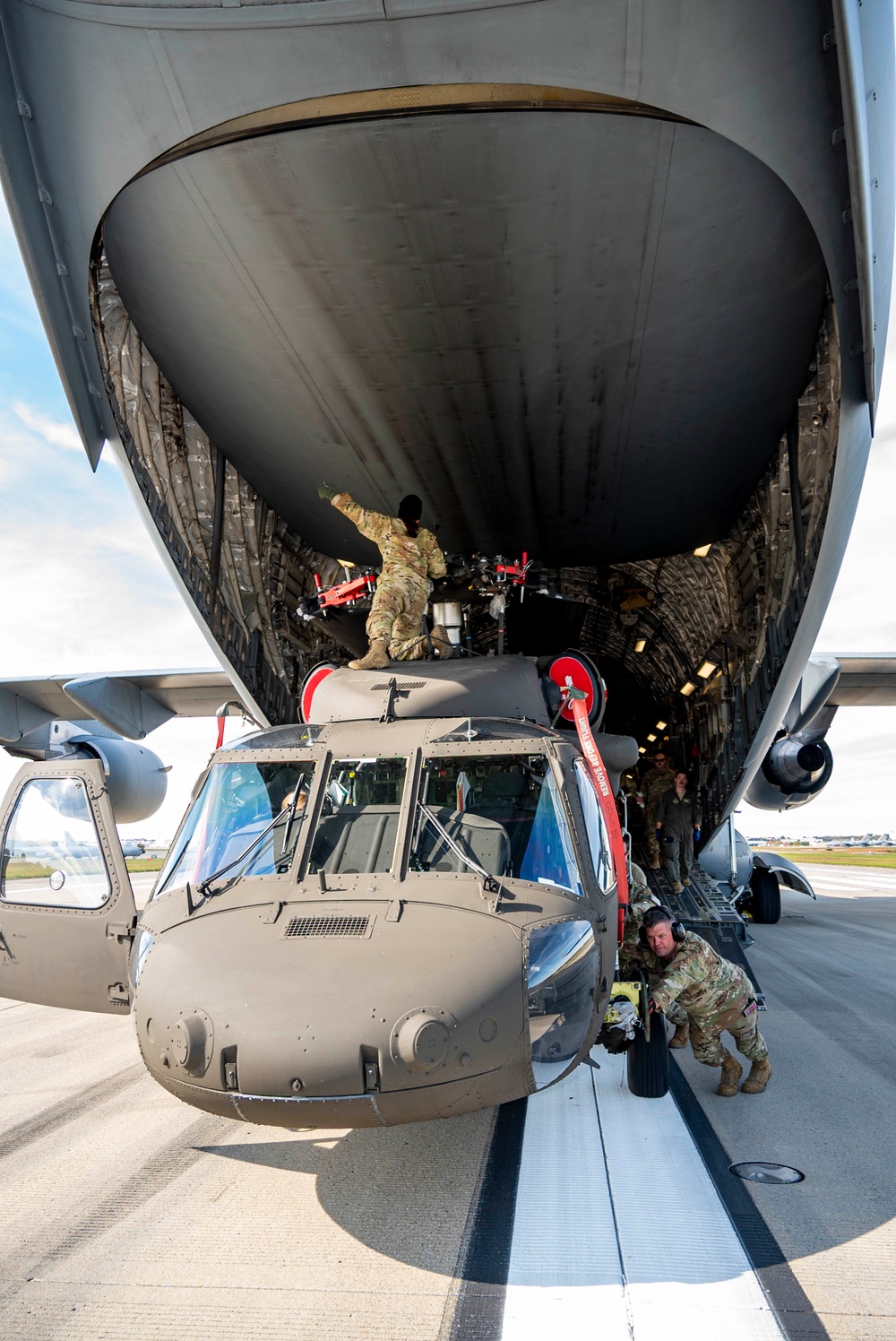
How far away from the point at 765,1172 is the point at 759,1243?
0.68 metres

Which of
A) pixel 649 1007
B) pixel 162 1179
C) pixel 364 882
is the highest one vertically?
pixel 364 882

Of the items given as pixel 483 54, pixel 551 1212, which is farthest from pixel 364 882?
pixel 483 54

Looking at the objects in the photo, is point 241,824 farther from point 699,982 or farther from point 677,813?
point 677,813

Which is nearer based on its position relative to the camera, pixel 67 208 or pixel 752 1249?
pixel 752 1249

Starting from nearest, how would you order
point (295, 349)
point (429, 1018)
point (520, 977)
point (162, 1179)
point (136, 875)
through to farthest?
point (429, 1018) < point (520, 977) < point (162, 1179) < point (295, 349) < point (136, 875)

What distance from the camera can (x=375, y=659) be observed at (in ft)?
18.7

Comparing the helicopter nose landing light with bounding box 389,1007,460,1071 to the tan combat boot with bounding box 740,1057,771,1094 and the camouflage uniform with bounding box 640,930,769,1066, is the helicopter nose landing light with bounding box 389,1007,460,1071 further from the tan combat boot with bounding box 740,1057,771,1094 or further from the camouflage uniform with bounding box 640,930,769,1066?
the tan combat boot with bounding box 740,1057,771,1094

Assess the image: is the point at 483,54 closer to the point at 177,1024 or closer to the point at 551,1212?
the point at 177,1024

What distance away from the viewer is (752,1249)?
298 centimetres

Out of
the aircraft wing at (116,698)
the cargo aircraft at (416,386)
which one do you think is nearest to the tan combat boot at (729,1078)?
the cargo aircraft at (416,386)

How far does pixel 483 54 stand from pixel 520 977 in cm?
406

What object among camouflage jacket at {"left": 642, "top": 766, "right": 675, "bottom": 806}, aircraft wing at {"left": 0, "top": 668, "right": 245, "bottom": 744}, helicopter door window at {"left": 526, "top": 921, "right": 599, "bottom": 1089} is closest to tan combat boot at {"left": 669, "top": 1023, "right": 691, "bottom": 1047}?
helicopter door window at {"left": 526, "top": 921, "right": 599, "bottom": 1089}

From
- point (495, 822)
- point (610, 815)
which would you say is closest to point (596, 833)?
point (610, 815)

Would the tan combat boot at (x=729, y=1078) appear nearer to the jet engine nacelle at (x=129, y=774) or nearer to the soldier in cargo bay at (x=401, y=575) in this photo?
the soldier in cargo bay at (x=401, y=575)
